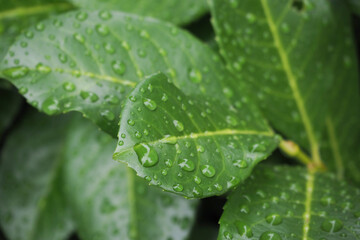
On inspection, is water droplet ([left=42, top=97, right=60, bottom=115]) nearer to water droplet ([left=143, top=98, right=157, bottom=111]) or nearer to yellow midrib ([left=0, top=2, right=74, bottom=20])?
water droplet ([left=143, top=98, right=157, bottom=111])

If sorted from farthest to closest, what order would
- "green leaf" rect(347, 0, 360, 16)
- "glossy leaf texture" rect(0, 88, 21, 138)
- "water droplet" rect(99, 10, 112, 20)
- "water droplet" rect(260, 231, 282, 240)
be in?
"glossy leaf texture" rect(0, 88, 21, 138) → "green leaf" rect(347, 0, 360, 16) → "water droplet" rect(99, 10, 112, 20) → "water droplet" rect(260, 231, 282, 240)

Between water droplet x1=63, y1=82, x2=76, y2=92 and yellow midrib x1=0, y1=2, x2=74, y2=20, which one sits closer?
water droplet x1=63, y1=82, x2=76, y2=92

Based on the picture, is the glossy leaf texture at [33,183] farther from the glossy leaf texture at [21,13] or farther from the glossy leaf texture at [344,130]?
the glossy leaf texture at [344,130]

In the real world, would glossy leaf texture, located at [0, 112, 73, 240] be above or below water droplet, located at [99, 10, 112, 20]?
below

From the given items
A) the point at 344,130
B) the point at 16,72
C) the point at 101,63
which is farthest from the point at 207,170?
the point at 344,130

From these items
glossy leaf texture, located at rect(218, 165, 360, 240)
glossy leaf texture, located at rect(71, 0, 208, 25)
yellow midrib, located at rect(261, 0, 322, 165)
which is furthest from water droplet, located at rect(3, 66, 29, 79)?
yellow midrib, located at rect(261, 0, 322, 165)

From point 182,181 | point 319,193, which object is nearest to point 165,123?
point 182,181

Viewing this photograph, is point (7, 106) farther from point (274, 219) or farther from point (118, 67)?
point (274, 219)
